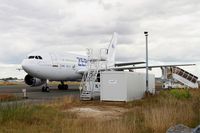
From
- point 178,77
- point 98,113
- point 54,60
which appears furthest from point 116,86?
point 178,77

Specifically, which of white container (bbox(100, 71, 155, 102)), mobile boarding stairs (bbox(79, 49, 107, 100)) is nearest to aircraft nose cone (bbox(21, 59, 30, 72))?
mobile boarding stairs (bbox(79, 49, 107, 100))

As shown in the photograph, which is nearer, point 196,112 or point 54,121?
point 54,121

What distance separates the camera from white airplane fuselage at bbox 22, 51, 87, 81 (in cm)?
3744

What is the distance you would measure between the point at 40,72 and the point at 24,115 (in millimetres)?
23680

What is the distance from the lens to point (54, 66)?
39.4 metres

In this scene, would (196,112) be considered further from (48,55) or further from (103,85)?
(48,55)

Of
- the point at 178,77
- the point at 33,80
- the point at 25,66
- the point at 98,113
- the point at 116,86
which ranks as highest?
the point at 25,66

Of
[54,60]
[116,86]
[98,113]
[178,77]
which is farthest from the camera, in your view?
[178,77]

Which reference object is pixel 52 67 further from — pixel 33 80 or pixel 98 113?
pixel 98 113

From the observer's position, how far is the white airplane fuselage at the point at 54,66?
1474 inches

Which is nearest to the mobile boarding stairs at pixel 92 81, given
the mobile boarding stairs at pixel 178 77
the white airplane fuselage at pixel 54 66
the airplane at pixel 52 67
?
the airplane at pixel 52 67

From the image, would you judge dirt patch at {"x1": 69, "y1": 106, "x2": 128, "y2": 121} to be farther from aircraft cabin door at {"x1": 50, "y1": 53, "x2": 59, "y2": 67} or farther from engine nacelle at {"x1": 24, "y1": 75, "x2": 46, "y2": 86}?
engine nacelle at {"x1": 24, "y1": 75, "x2": 46, "y2": 86}

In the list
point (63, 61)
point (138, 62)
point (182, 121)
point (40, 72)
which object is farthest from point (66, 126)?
point (138, 62)

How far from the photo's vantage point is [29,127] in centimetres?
1230
